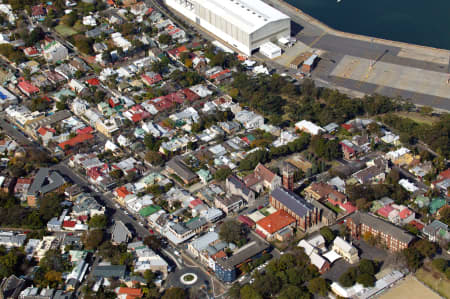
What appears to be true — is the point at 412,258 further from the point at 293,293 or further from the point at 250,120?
the point at 250,120

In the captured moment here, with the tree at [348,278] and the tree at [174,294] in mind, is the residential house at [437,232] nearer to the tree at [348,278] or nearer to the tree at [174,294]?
the tree at [348,278]

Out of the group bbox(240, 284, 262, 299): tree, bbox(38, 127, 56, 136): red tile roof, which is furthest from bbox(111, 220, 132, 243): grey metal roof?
bbox(38, 127, 56, 136): red tile roof

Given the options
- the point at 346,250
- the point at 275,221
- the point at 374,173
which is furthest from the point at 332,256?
the point at 374,173

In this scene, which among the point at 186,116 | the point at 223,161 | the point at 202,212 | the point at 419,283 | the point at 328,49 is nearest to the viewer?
the point at 419,283

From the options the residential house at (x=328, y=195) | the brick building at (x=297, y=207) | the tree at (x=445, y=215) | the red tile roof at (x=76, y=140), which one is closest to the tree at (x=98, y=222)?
the red tile roof at (x=76, y=140)

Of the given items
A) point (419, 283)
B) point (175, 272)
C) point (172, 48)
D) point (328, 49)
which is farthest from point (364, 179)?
point (172, 48)

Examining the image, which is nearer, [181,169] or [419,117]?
[181,169]

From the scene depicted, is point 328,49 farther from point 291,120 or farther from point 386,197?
point 386,197
